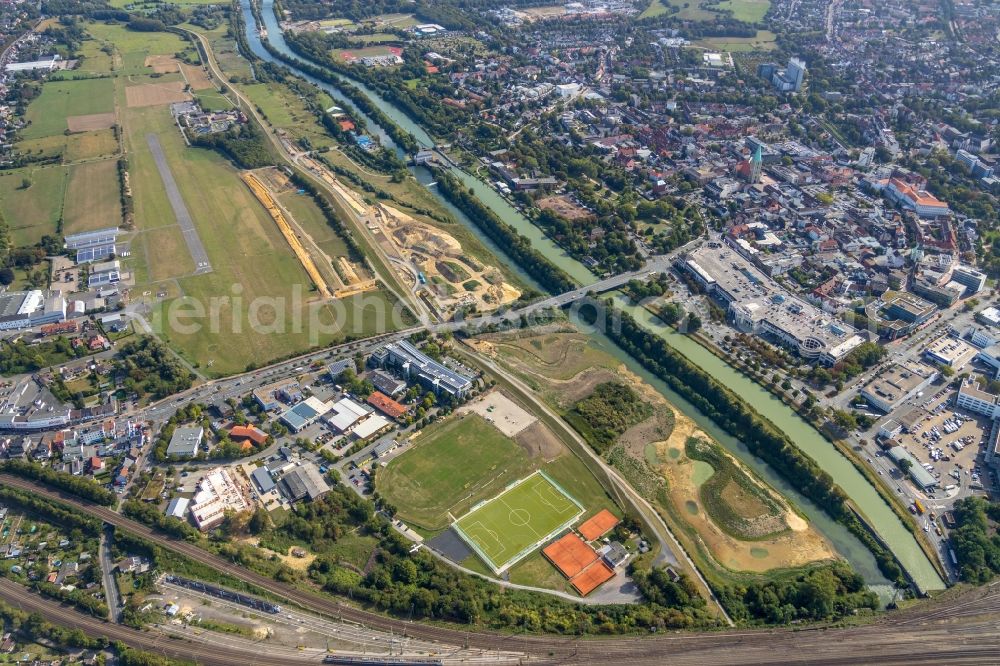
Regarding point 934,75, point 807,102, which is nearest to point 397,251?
point 807,102

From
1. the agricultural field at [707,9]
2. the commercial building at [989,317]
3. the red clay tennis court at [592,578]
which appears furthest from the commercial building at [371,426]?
the agricultural field at [707,9]

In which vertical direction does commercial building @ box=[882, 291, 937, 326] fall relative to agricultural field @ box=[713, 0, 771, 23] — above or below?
below

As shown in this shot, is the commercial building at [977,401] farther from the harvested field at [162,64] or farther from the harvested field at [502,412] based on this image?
the harvested field at [162,64]

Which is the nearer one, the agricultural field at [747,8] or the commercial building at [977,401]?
the commercial building at [977,401]

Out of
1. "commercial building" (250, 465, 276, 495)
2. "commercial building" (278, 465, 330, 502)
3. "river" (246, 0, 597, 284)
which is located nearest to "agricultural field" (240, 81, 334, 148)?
"river" (246, 0, 597, 284)

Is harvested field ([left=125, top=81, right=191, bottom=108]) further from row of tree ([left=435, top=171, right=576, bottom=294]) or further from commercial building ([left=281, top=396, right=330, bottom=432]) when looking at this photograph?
commercial building ([left=281, top=396, right=330, bottom=432])

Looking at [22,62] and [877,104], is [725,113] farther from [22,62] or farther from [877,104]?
[22,62]
